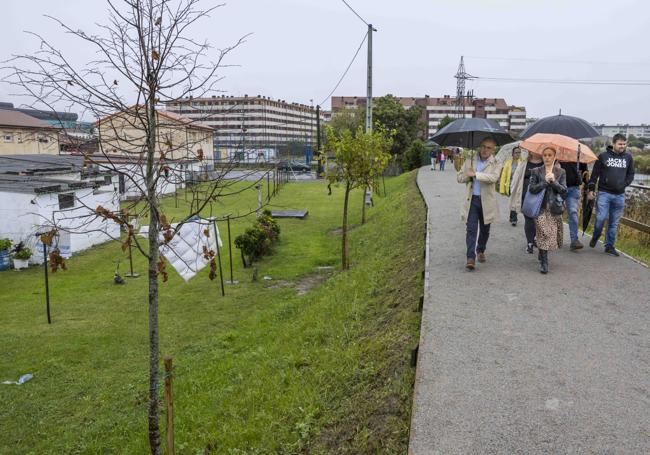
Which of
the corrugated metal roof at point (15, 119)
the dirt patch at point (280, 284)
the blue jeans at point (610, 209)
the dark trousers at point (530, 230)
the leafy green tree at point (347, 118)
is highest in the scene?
the leafy green tree at point (347, 118)

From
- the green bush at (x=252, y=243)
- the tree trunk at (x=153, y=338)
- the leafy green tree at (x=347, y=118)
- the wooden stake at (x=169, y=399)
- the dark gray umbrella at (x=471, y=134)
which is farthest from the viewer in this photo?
the leafy green tree at (x=347, y=118)

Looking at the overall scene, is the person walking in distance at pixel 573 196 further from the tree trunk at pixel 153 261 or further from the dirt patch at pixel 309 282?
the tree trunk at pixel 153 261

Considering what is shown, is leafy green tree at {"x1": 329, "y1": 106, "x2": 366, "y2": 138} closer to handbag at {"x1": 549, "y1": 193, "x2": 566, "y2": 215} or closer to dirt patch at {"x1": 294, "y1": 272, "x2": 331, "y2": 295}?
dirt patch at {"x1": 294, "y1": 272, "x2": 331, "y2": 295}

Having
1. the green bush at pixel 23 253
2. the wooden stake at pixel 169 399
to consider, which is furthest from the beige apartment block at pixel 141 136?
the green bush at pixel 23 253

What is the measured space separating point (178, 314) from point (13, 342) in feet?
9.17

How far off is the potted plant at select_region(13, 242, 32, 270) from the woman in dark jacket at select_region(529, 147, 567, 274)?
1499cm

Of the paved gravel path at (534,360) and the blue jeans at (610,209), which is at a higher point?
the blue jeans at (610,209)

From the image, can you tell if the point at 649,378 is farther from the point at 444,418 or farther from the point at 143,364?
the point at 143,364

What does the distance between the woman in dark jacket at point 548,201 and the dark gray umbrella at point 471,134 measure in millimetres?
604

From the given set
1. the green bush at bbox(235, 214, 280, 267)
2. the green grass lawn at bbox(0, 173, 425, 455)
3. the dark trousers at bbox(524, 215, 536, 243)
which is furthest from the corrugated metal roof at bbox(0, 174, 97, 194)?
the dark trousers at bbox(524, 215, 536, 243)

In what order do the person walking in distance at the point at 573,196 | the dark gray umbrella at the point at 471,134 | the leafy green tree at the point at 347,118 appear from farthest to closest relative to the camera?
the leafy green tree at the point at 347,118 < the person walking in distance at the point at 573,196 < the dark gray umbrella at the point at 471,134

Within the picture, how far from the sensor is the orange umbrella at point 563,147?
7375 mm

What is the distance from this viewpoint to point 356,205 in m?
25.8

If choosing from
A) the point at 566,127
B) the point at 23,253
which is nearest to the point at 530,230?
the point at 566,127
